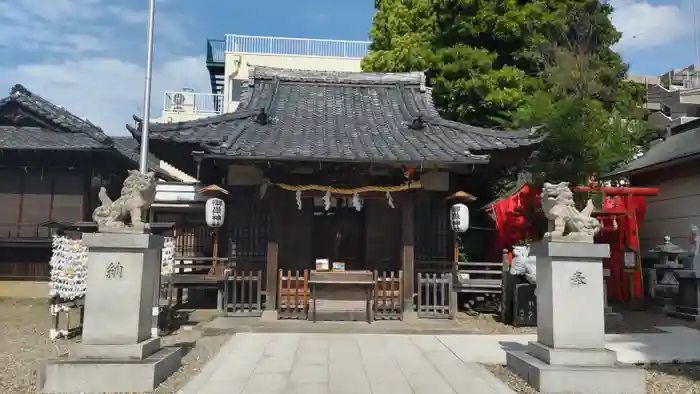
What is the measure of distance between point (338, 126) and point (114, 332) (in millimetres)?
8673

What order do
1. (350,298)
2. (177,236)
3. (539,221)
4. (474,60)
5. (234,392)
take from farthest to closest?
(474,60)
(177,236)
(539,221)
(350,298)
(234,392)

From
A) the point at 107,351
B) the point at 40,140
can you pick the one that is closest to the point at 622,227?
the point at 107,351

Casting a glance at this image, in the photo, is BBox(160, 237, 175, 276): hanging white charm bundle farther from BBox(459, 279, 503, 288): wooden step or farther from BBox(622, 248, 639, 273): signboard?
BBox(622, 248, 639, 273): signboard

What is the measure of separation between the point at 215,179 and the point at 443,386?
9.88 meters

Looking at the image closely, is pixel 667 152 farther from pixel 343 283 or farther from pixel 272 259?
pixel 272 259

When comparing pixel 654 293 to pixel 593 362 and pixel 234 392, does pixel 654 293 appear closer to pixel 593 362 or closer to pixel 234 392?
pixel 593 362

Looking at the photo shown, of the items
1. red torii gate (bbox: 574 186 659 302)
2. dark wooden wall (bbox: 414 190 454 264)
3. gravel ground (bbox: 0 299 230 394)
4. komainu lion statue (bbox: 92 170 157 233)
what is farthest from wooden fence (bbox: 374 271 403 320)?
red torii gate (bbox: 574 186 659 302)

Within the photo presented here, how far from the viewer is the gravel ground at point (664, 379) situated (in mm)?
6637

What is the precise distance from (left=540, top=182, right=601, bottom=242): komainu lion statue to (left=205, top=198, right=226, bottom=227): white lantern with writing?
8042 millimetres

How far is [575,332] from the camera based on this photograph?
6.72 meters

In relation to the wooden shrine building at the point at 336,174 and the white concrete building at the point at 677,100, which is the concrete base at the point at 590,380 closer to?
the wooden shrine building at the point at 336,174

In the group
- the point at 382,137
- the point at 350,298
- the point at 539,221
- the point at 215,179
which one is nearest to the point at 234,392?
the point at 350,298

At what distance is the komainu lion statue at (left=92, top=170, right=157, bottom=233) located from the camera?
6852 mm

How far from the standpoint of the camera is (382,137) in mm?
13234
